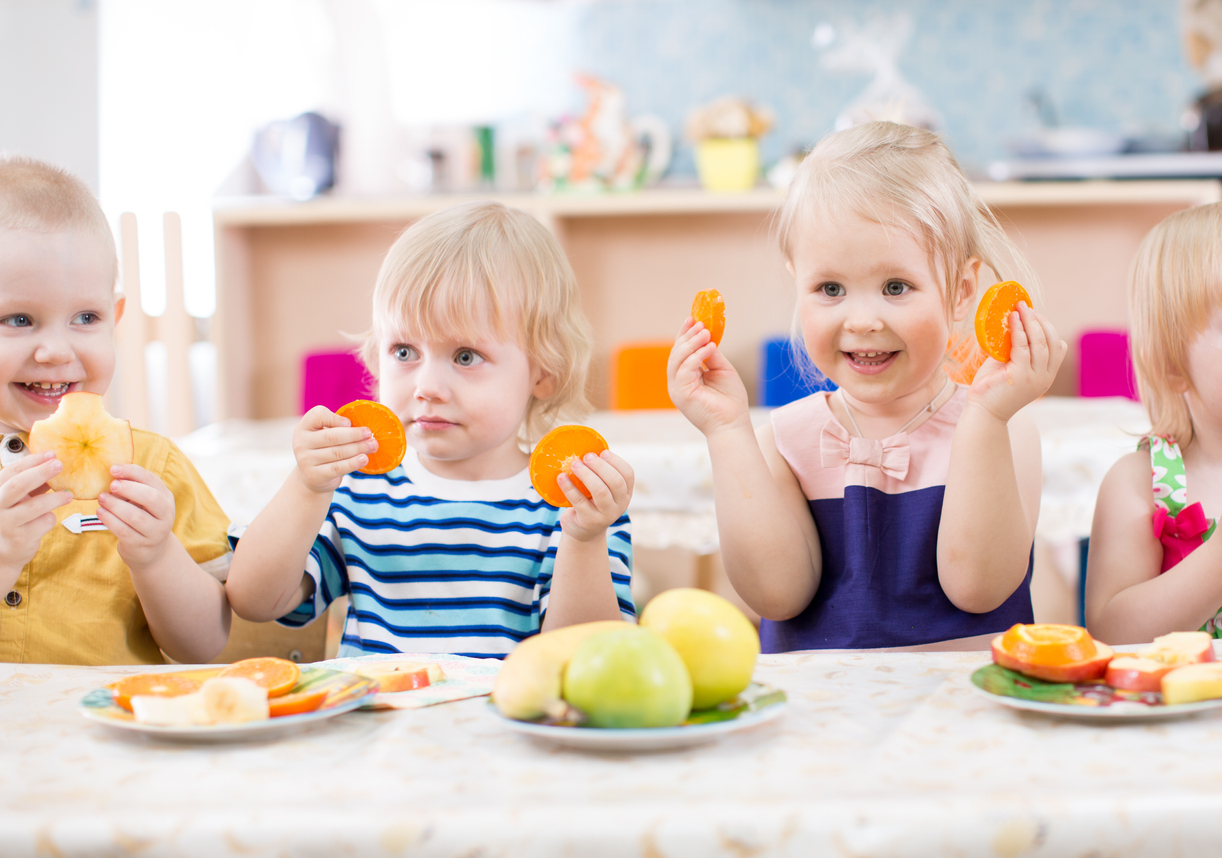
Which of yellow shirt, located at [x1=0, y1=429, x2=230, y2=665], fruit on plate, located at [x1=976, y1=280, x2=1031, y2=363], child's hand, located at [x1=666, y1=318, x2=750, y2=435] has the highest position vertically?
fruit on plate, located at [x1=976, y1=280, x2=1031, y2=363]

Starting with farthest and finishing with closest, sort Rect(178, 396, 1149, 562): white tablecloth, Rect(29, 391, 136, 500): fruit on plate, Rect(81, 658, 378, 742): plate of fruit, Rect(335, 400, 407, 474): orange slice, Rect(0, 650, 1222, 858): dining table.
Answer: Rect(178, 396, 1149, 562): white tablecloth
Rect(335, 400, 407, 474): orange slice
Rect(29, 391, 136, 500): fruit on plate
Rect(81, 658, 378, 742): plate of fruit
Rect(0, 650, 1222, 858): dining table

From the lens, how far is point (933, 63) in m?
3.07

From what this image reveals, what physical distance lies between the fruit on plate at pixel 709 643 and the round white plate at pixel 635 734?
28 mm

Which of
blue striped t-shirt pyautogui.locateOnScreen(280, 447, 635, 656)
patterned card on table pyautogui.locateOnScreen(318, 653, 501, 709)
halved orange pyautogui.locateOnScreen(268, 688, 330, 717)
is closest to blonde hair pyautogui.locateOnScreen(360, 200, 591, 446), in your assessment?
blue striped t-shirt pyautogui.locateOnScreen(280, 447, 635, 656)

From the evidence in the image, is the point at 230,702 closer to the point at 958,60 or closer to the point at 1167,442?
the point at 1167,442

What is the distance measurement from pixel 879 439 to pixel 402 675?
609 millimetres

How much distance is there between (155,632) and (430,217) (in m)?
0.49

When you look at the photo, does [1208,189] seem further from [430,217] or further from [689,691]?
[689,691]

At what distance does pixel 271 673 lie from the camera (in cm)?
64

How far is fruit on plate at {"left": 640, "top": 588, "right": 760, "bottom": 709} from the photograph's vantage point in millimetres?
582

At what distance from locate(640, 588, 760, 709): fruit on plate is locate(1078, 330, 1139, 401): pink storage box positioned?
2486 millimetres

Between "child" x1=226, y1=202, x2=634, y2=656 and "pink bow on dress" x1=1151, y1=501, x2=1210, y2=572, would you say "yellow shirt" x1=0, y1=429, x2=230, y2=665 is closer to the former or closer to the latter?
"child" x1=226, y1=202, x2=634, y2=656

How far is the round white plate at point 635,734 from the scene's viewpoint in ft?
1.72

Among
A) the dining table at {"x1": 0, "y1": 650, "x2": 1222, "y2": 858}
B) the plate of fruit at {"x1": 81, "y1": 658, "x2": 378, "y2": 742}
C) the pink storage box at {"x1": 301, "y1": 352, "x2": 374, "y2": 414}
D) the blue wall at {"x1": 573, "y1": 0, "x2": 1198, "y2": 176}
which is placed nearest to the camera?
the dining table at {"x1": 0, "y1": 650, "x2": 1222, "y2": 858}
